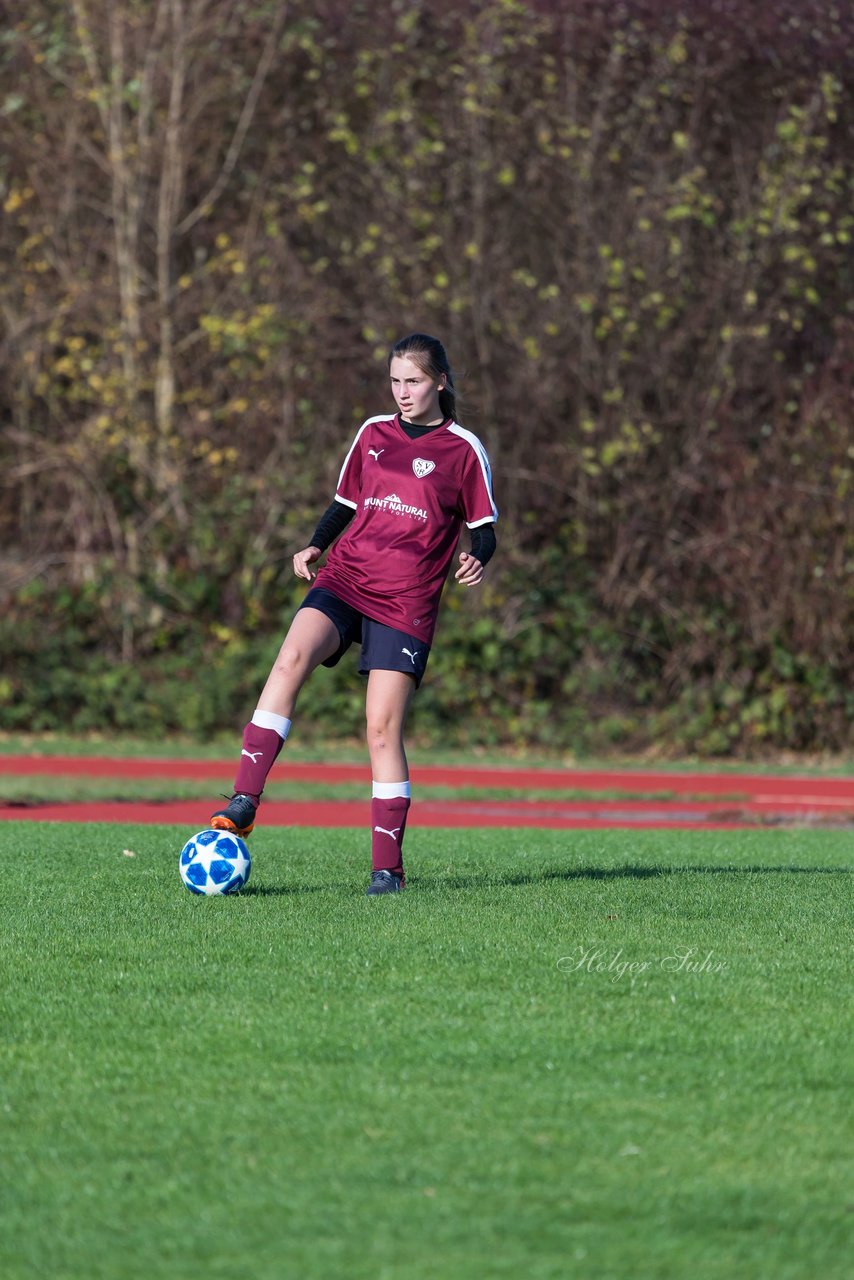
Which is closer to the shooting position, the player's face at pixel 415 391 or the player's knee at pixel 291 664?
the player's knee at pixel 291 664

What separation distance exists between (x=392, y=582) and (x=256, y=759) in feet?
2.87

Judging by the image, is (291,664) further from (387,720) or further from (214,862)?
(214,862)

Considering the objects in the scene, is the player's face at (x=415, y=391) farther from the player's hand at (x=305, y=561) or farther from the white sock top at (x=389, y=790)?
the white sock top at (x=389, y=790)

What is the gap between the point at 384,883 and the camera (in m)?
6.96

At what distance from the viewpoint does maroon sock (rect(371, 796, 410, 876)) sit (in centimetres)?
694

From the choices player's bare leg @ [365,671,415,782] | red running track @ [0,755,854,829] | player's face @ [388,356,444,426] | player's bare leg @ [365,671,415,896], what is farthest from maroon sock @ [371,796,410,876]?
red running track @ [0,755,854,829]

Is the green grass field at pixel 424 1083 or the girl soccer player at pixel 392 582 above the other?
the girl soccer player at pixel 392 582

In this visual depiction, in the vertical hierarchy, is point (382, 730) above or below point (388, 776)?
above

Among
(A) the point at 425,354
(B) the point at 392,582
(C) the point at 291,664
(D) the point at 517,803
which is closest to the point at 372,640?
(B) the point at 392,582

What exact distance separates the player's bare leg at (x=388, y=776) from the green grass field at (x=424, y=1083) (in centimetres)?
17

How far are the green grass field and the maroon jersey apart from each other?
3.79ft

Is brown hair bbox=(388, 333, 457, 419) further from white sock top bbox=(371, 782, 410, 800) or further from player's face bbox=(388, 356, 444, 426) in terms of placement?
white sock top bbox=(371, 782, 410, 800)

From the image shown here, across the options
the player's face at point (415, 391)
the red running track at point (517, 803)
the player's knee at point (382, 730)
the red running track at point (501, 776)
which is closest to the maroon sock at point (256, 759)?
the player's knee at point (382, 730)

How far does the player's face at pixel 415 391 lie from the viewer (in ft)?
23.1
